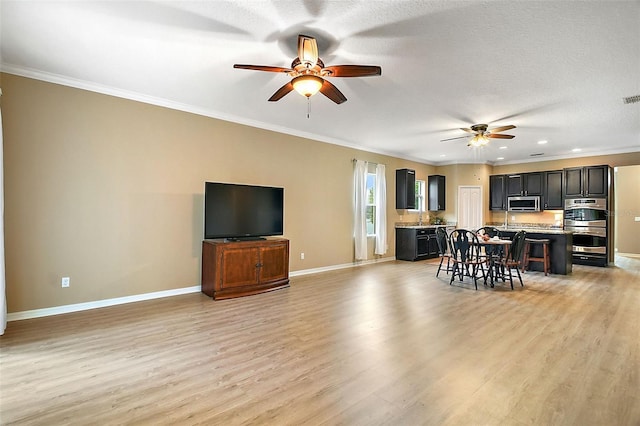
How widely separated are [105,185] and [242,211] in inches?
73.4

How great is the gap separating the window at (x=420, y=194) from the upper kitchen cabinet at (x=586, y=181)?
3.53 m

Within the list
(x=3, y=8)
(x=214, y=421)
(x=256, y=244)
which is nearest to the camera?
(x=214, y=421)

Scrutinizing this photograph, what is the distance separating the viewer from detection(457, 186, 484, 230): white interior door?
9.59 meters

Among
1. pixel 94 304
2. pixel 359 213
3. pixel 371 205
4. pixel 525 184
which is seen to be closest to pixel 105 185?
pixel 94 304

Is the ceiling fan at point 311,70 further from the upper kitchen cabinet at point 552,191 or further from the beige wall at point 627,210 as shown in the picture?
the beige wall at point 627,210

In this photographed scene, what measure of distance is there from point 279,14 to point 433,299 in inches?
162

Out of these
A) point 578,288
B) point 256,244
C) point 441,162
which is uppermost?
point 441,162

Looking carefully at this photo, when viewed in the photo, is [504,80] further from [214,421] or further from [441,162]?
[441,162]

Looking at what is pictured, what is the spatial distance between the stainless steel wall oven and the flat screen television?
7.36m

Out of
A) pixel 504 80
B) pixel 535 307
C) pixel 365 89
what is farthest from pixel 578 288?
pixel 365 89

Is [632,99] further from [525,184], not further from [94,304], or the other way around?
[94,304]

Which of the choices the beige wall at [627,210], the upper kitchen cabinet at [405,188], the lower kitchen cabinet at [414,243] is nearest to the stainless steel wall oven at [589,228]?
the beige wall at [627,210]

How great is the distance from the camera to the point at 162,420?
1941 millimetres

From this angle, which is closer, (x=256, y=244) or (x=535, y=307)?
(x=535, y=307)
